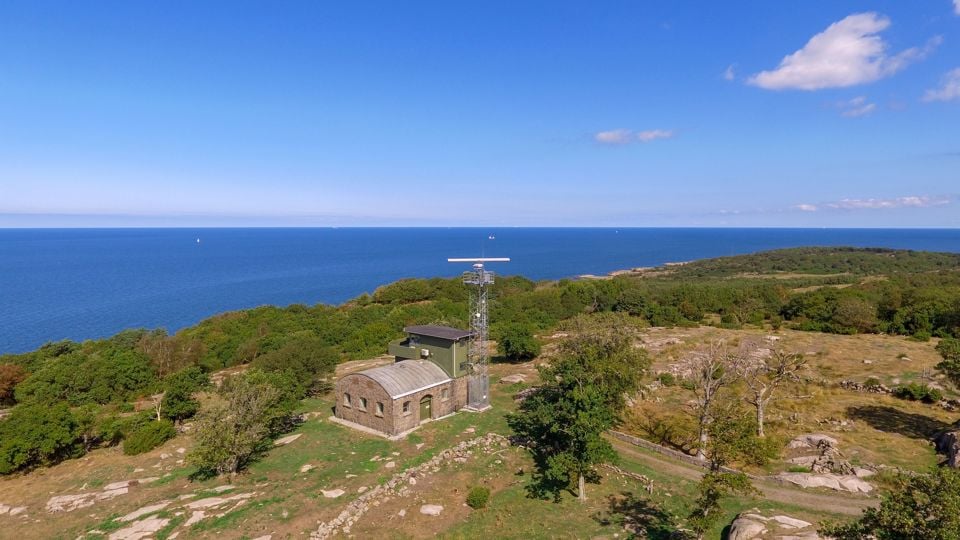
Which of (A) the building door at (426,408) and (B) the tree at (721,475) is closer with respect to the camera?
(B) the tree at (721,475)

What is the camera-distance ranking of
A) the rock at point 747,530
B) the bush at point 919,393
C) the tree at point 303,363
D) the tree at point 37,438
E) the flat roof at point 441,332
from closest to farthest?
the rock at point 747,530
the tree at point 37,438
the flat roof at point 441,332
the bush at point 919,393
the tree at point 303,363

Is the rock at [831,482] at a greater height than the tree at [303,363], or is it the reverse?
the tree at [303,363]

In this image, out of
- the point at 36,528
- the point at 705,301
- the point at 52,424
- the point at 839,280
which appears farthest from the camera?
the point at 839,280

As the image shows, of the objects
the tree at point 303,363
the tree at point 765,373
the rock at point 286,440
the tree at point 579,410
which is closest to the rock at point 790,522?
the tree at point 579,410

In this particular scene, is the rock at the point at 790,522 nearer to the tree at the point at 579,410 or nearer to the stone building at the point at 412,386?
the tree at the point at 579,410

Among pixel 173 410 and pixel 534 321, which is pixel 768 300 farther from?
pixel 173 410

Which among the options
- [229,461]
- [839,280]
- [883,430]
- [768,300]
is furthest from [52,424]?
[839,280]
